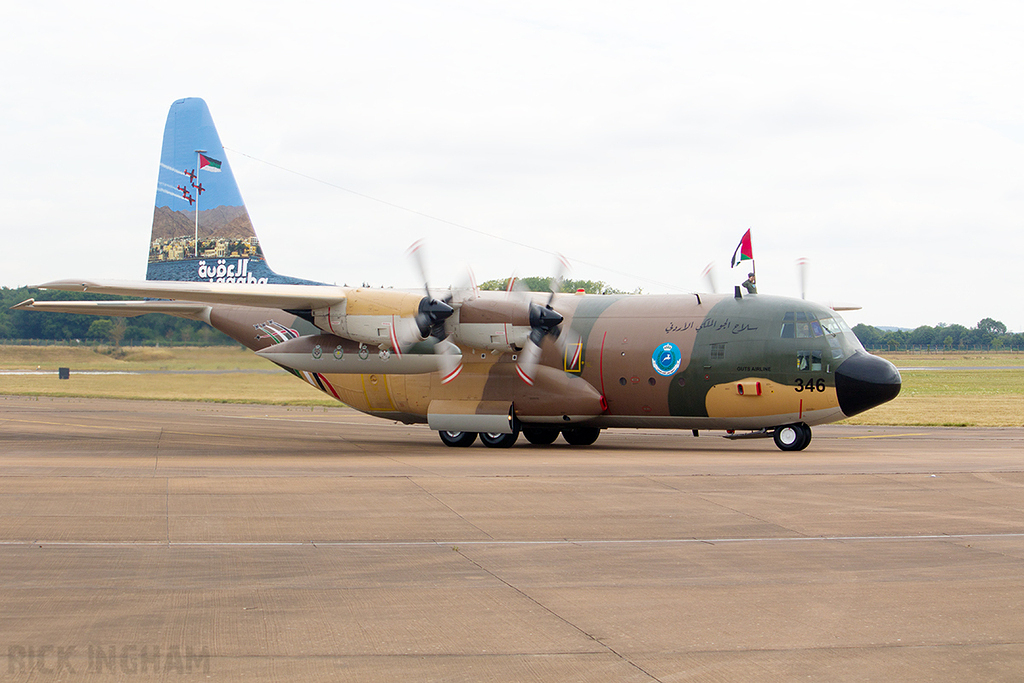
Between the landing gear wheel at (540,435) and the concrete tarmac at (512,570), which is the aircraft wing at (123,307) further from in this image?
the landing gear wheel at (540,435)

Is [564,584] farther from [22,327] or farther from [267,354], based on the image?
[22,327]

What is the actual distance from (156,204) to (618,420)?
1665cm

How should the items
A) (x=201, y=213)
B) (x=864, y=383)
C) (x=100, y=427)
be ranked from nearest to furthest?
1. (x=864, y=383)
2. (x=201, y=213)
3. (x=100, y=427)

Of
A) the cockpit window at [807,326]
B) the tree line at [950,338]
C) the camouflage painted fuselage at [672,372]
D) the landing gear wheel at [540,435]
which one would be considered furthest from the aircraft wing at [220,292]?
the tree line at [950,338]

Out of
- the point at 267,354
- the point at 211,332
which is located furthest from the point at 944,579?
the point at 211,332

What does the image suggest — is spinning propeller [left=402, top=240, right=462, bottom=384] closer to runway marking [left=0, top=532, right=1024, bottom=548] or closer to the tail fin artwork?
the tail fin artwork

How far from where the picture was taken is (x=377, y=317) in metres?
24.0

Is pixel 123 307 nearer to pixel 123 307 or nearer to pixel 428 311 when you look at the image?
pixel 123 307

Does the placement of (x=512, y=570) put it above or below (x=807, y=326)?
below

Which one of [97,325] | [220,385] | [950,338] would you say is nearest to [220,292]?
[97,325]

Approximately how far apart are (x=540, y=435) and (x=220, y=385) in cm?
2665

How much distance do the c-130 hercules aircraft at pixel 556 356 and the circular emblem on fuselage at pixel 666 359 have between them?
0.10 feet

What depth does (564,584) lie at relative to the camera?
930 centimetres

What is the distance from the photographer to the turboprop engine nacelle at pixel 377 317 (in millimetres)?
23953
